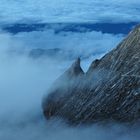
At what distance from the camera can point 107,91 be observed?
257 feet

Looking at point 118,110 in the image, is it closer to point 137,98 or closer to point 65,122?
point 137,98

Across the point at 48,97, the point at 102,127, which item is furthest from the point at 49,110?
the point at 102,127

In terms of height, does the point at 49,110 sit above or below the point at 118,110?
below

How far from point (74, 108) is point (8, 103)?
46.0 m

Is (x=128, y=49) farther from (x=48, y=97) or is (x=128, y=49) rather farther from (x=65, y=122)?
(x=48, y=97)

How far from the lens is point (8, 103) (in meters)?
128

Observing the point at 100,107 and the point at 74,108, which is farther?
the point at 74,108

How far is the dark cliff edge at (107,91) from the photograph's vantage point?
245 feet

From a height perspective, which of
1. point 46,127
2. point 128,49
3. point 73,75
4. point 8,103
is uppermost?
point 128,49

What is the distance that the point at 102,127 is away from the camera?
7594cm

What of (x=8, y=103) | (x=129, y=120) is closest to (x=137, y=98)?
(x=129, y=120)

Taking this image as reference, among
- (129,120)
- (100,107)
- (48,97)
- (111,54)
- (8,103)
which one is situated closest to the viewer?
(129,120)

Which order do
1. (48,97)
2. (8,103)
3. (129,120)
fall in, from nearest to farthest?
(129,120) → (48,97) → (8,103)

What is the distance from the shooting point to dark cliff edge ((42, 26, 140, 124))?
7469 centimetres
